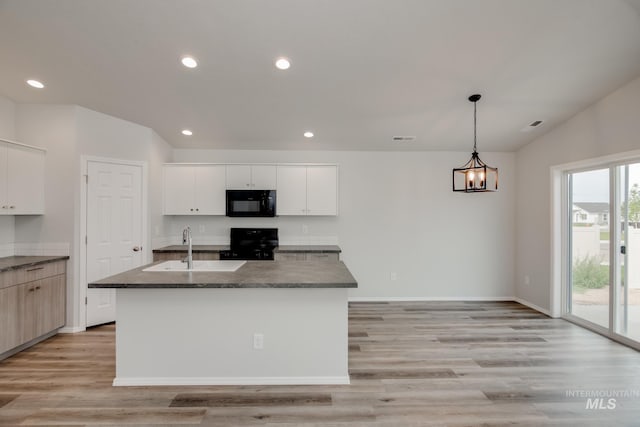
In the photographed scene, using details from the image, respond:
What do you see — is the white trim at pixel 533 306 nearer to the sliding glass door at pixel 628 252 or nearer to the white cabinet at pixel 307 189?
the sliding glass door at pixel 628 252

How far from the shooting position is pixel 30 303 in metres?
3.15

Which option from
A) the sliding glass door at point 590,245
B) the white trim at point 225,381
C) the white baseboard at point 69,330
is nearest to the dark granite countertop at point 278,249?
the white baseboard at point 69,330

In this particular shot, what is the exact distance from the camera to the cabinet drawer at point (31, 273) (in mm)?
2926

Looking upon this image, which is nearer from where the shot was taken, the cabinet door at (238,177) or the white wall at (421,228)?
the cabinet door at (238,177)

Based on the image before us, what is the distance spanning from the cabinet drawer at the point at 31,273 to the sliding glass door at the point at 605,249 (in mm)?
6273

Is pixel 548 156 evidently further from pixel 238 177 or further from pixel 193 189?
pixel 193 189

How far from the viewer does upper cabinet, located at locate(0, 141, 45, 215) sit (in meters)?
3.20

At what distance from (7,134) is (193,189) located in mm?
2063

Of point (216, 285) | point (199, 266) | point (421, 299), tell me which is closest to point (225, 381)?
point (216, 285)

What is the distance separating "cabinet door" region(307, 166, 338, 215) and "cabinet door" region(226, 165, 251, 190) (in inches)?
35.9

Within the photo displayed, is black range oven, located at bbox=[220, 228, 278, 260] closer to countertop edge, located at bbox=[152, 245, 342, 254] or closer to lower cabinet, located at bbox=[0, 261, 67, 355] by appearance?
countertop edge, located at bbox=[152, 245, 342, 254]

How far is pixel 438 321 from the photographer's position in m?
4.00

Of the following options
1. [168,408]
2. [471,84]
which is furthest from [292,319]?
[471,84]

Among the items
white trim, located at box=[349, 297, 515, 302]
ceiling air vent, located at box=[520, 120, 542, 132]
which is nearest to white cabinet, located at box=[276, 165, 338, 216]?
white trim, located at box=[349, 297, 515, 302]
